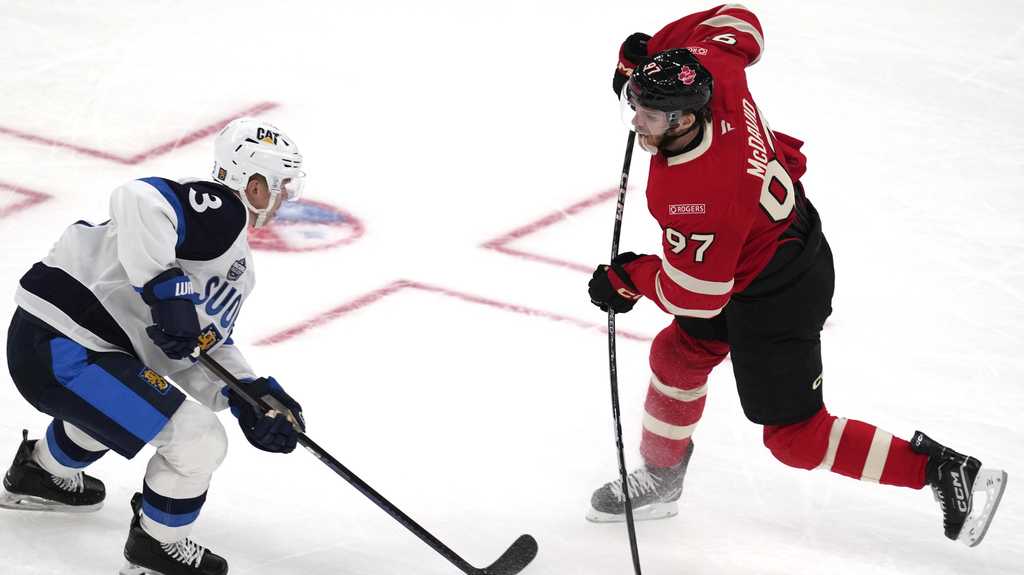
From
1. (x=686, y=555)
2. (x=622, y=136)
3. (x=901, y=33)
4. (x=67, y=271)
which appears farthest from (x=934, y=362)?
(x=901, y=33)

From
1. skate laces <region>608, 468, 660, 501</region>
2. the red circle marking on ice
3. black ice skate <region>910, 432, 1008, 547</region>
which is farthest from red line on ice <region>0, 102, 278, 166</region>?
black ice skate <region>910, 432, 1008, 547</region>

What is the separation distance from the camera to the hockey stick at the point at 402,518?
2852 mm

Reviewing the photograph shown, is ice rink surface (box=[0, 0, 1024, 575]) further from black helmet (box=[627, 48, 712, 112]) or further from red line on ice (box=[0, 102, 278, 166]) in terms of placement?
black helmet (box=[627, 48, 712, 112])

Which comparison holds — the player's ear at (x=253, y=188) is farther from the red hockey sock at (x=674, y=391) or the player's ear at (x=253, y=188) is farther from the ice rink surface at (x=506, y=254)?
the red hockey sock at (x=674, y=391)

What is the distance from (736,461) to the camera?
363 cm

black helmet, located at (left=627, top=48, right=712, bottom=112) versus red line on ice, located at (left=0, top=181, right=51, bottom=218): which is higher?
black helmet, located at (left=627, top=48, right=712, bottom=112)

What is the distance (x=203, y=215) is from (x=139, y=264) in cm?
17

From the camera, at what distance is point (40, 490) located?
3.10m

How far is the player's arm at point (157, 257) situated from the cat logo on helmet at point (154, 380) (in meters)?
0.12

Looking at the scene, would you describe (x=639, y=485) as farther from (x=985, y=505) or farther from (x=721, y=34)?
(x=721, y=34)

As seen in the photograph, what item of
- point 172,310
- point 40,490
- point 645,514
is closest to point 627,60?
point 645,514

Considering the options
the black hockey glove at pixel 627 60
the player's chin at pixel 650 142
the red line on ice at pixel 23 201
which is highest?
the player's chin at pixel 650 142

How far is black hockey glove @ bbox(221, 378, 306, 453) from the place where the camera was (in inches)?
110

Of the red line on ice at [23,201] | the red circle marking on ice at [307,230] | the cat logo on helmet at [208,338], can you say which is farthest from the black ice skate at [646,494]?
the red line on ice at [23,201]
